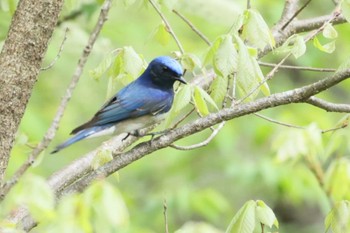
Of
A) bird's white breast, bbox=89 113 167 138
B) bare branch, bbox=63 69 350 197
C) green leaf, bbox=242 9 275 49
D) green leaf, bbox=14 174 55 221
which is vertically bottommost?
green leaf, bbox=14 174 55 221

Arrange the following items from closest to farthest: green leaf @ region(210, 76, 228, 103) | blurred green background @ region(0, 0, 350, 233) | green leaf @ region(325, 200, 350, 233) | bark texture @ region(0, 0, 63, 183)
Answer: green leaf @ region(325, 200, 350, 233), bark texture @ region(0, 0, 63, 183), green leaf @ region(210, 76, 228, 103), blurred green background @ region(0, 0, 350, 233)

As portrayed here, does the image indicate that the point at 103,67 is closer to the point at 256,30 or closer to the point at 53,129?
the point at 256,30

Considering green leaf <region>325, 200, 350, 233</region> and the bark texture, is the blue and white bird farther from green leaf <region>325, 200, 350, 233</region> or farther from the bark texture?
green leaf <region>325, 200, 350, 233</region>

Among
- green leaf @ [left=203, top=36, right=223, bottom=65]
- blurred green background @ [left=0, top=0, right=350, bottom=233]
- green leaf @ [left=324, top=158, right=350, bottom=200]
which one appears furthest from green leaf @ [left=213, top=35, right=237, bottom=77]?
blurred green background @ [left=0, top=0, right=350, bottom=233]

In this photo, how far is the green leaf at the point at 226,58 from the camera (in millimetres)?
3688

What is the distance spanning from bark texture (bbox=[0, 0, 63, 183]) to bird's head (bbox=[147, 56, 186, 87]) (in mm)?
1150

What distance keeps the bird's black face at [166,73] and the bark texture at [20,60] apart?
3.87 ft

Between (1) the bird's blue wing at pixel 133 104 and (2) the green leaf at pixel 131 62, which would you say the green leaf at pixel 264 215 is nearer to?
(2) the green leaf at pixel 131 62

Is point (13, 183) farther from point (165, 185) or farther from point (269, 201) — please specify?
point (269, 201)

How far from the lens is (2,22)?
615cm

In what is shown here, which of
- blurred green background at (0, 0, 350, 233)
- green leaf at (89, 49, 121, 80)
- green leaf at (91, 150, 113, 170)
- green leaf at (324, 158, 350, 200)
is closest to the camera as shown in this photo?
green leaf at (91, 150, 113, 170)

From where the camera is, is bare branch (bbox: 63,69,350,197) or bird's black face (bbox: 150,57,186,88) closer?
bare branch (bbox: 63,69,350,197)

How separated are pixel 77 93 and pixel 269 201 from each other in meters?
2.64

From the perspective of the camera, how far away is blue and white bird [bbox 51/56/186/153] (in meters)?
4.78
